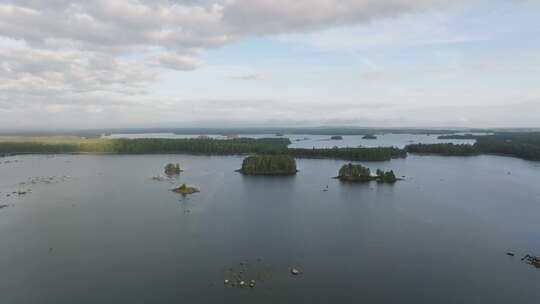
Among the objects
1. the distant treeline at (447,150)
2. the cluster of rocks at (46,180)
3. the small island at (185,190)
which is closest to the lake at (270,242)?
the cluster of rocks at (46,180)

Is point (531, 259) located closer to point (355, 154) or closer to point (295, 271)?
point (295, 271)

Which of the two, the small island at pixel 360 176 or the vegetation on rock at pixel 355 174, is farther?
the vegetation on rock at pixel 355 174

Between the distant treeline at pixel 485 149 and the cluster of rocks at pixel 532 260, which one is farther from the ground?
the distant treeline at pixel 485 149

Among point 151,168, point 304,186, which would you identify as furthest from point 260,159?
point 151,168

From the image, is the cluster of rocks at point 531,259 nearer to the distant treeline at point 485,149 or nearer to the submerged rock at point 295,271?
the submerged rock at point 295,271

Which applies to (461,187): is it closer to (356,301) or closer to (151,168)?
(356,301)

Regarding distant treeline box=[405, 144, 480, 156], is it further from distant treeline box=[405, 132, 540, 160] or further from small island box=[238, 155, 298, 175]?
small island box=[238, 155, 298, 175]

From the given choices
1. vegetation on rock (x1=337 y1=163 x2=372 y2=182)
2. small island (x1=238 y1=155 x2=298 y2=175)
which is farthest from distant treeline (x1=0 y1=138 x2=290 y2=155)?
vegetation on rock (x1=337 y1=163 x2=372 y2=182)

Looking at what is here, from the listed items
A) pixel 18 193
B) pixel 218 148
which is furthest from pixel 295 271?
pixel 218 148

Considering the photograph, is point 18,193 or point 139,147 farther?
point 139,147
